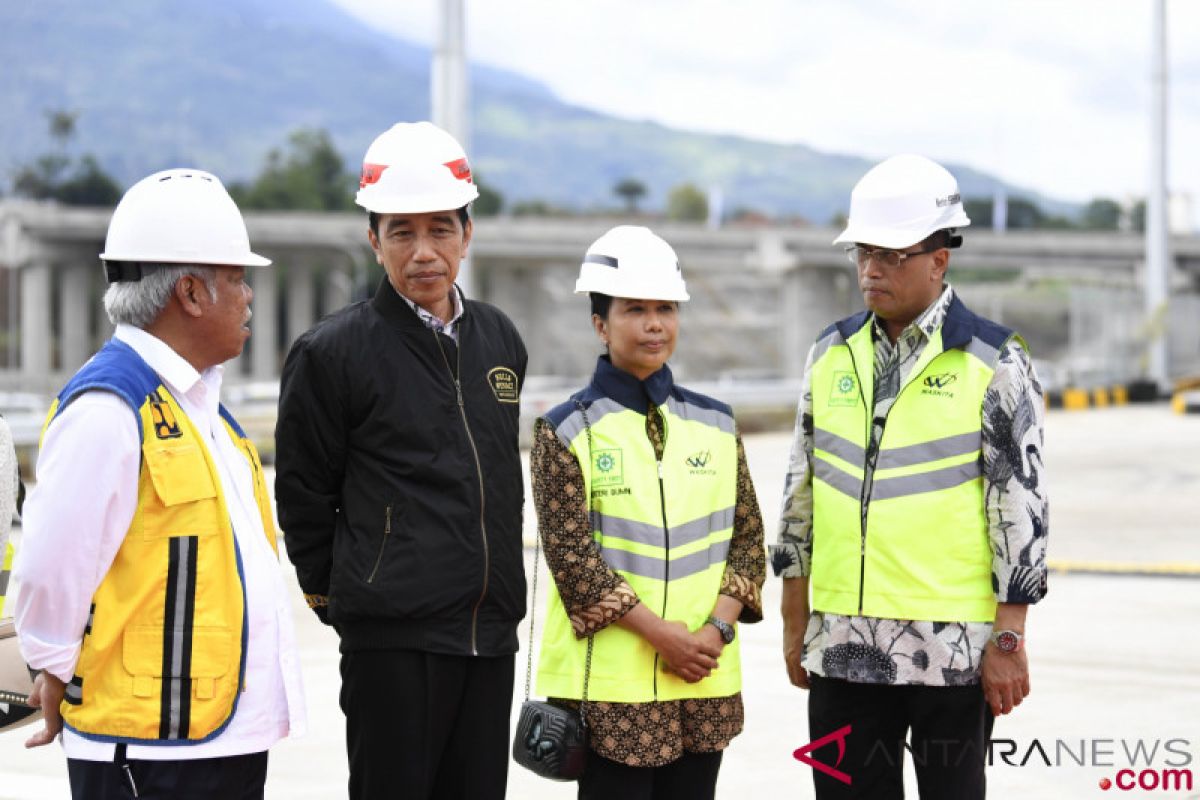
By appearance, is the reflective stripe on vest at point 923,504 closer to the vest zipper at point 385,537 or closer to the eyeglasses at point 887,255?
the eyeglasses at point 887,255

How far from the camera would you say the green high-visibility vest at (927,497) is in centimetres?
392

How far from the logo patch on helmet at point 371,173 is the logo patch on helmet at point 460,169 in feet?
0.57

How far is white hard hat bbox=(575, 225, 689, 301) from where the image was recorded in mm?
4113

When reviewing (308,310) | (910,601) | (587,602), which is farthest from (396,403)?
(308,310)

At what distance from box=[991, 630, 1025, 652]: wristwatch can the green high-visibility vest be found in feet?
0.35

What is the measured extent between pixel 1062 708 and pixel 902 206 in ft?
11.9

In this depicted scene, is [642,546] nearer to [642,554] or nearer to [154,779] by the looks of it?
[642,554]

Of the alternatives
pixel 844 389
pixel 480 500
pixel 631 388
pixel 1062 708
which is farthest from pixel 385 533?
pixel 1062 708

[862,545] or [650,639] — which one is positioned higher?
[862,545]

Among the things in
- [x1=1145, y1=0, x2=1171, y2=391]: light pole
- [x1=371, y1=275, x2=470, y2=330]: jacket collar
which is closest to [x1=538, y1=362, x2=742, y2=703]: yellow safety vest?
[x1=371, y1=275, x2=470, y2=330]: jacket collar

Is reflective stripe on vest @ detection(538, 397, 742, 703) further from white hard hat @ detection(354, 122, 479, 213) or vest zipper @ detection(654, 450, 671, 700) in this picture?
white hard hat @ detection(354, 122, 479, 213)

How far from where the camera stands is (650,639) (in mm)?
3953

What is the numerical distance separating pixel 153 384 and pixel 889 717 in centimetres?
216

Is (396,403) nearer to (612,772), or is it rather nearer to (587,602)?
(587,602)
